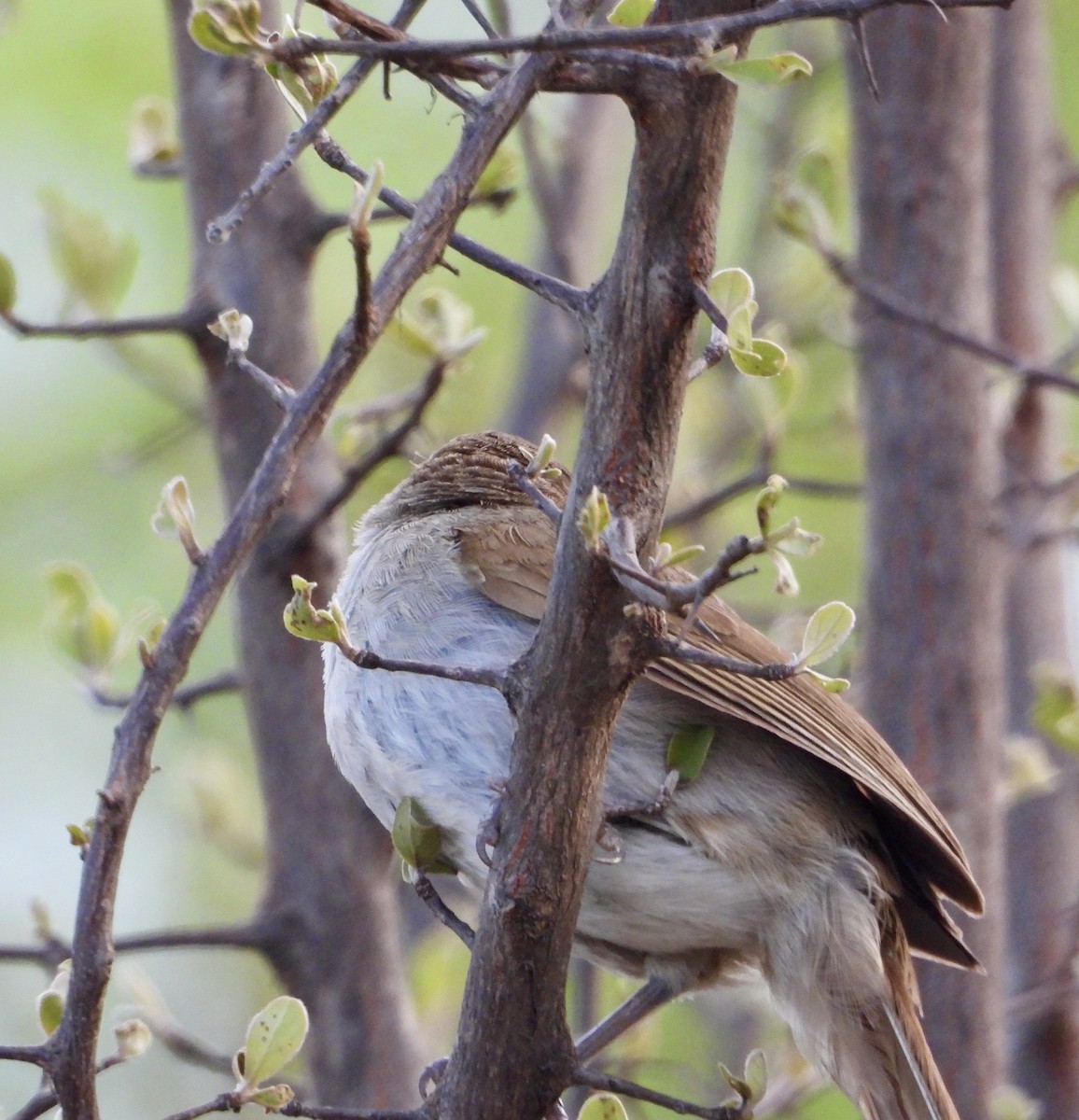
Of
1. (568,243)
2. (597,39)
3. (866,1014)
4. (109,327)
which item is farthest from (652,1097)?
(568,243)

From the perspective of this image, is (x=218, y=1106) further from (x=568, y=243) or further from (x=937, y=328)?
(x=568, y=243)

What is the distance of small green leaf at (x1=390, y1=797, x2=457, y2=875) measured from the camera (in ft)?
8.45

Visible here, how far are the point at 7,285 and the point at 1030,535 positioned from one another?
10.1 feet

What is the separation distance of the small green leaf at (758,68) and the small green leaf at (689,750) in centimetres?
105

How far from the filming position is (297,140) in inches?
67.4

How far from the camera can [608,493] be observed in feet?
6.30

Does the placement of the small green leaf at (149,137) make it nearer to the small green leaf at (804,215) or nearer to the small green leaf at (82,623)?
the small green leaf at (82,623)

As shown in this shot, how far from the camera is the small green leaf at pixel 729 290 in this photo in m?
1.90

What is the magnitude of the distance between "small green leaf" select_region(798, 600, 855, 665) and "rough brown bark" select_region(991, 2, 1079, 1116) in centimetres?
285

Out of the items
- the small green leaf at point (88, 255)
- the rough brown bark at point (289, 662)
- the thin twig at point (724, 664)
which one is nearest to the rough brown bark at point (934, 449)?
the rough brown bark at point (289, 662)

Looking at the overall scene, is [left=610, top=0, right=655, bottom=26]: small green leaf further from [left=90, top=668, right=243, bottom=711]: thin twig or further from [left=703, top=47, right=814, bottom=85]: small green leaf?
[left=90, top=668, right=243, bottom=711]: thin twig

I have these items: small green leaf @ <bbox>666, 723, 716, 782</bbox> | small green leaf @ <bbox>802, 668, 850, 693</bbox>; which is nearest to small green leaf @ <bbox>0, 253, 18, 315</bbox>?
small green leaf @ <bbox>666, 723, 716, 782</bbox>

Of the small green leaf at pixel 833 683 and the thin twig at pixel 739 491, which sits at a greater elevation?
the thin twig at pixel 739 491

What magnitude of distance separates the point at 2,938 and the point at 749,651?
22.9 feet
